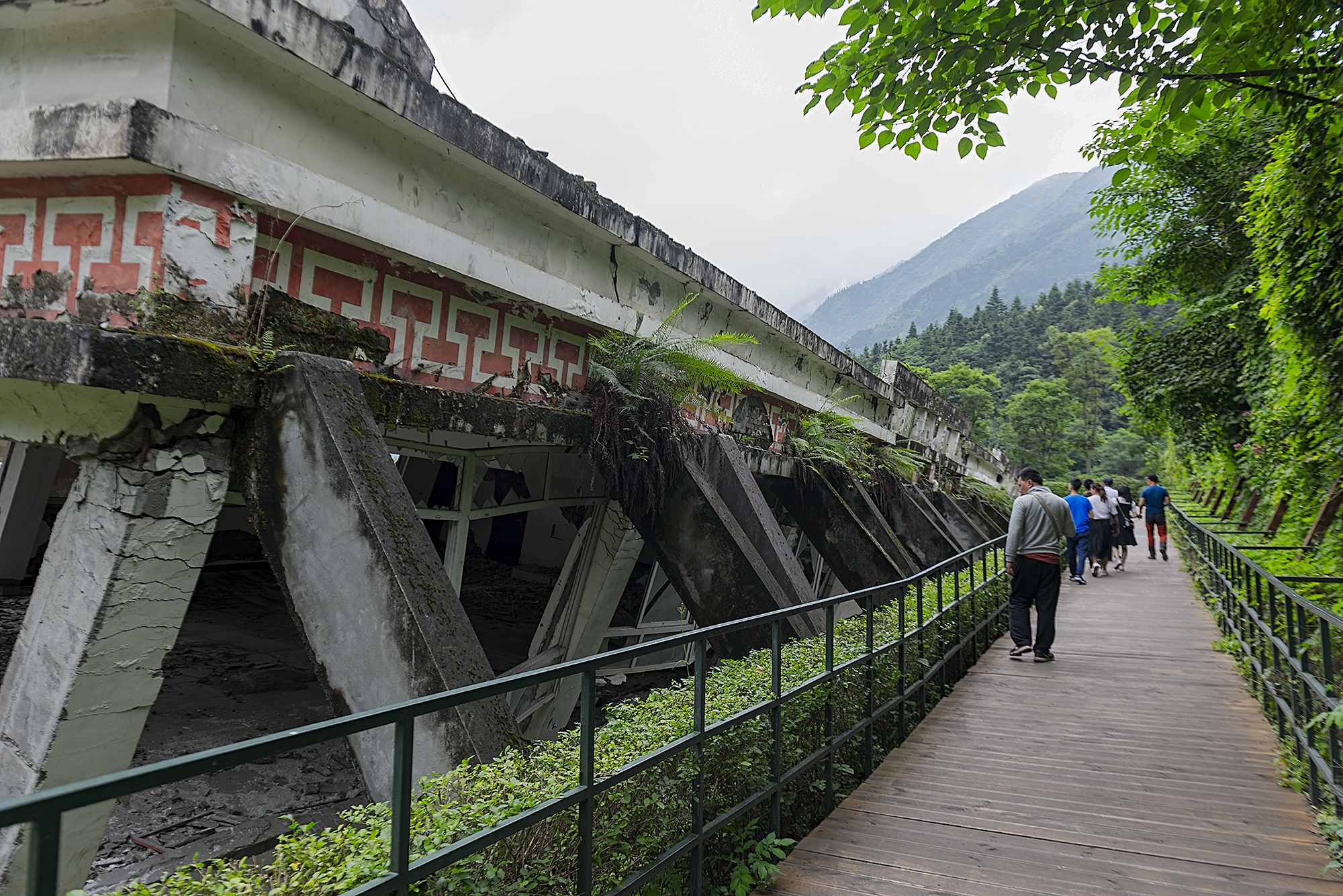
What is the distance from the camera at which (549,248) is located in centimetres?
498

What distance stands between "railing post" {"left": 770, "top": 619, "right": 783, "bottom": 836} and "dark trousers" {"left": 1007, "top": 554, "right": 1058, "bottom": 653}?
4.59 metres

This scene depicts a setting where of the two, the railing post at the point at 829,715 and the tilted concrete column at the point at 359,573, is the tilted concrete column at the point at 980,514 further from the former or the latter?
the tilted concrete column at the point at 359,573

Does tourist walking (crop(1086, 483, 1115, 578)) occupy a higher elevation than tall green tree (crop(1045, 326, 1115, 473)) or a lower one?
lower

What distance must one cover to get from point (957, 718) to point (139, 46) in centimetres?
626

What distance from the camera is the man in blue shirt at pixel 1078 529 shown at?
39.1 ft

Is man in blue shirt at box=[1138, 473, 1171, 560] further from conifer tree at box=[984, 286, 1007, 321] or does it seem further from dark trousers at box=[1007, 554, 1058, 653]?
conifer tree at box=[984, 286, 1007, 321]

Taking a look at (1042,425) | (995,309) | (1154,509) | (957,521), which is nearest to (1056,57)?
(957,521)

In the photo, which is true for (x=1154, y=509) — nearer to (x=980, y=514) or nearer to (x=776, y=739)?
(x=980, y=514)

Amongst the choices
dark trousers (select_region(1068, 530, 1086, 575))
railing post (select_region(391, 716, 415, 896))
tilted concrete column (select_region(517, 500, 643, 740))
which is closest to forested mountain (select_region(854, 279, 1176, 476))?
dark trousers (select_region(1068, 530, 1086, 575))

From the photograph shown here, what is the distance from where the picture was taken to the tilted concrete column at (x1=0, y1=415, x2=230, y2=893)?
2.65 meters

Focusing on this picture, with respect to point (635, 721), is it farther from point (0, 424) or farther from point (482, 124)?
point (482, 124)

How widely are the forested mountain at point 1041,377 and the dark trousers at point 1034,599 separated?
29.6 m

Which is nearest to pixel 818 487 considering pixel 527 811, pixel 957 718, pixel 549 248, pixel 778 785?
pixel 957 718

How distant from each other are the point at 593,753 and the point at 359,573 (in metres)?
1.09
